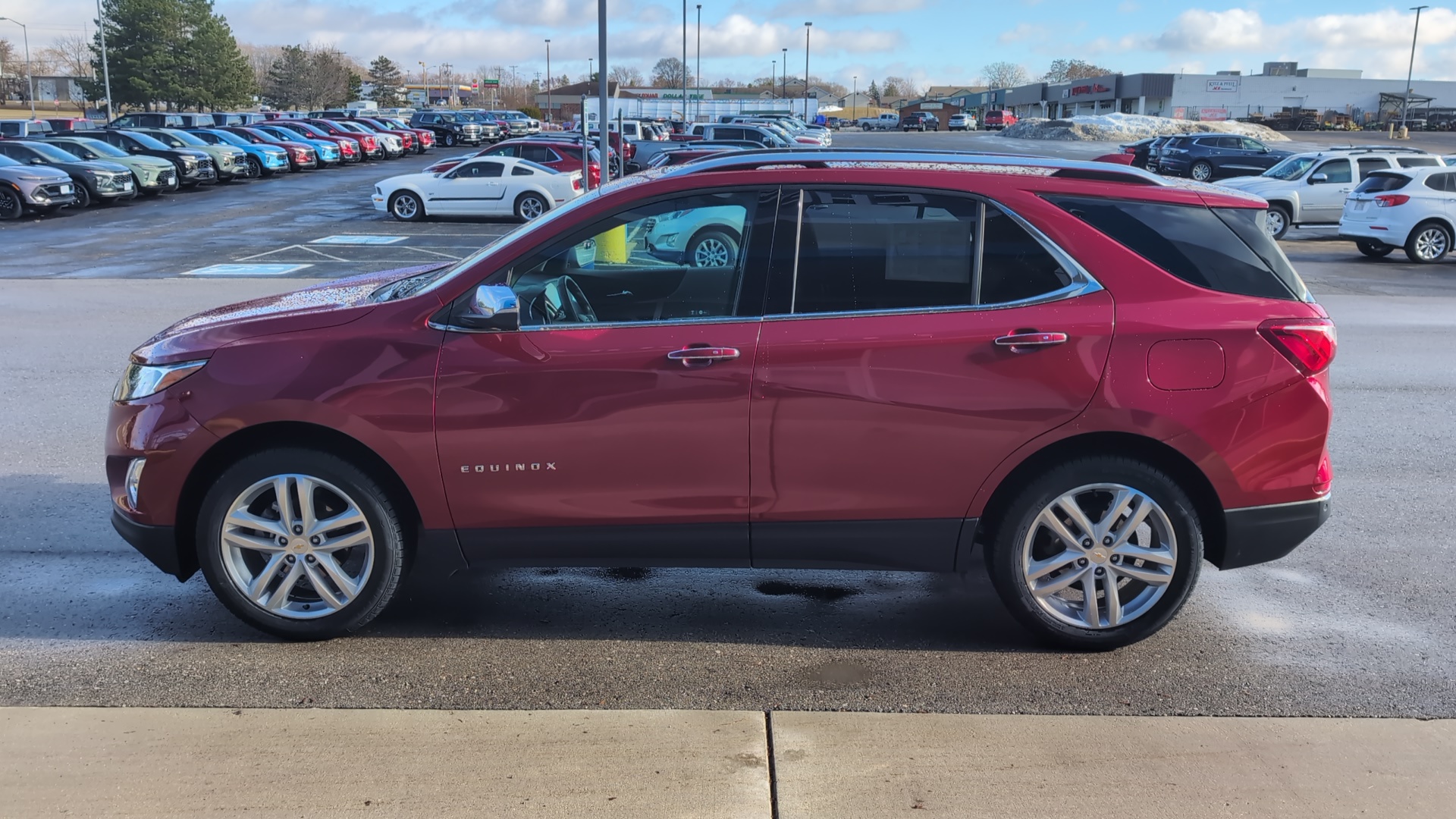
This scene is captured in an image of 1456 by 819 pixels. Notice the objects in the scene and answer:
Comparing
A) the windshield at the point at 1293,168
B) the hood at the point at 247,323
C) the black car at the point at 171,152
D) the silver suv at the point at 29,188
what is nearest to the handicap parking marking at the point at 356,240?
the silver suv at the point at 29,188

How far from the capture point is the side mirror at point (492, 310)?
382 centimetres

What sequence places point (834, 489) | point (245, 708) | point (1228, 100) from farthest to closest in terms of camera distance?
point (1228, 100) → point (834, 489) → point (245, 708)

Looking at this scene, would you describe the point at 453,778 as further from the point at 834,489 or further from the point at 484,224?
the point at 484,224

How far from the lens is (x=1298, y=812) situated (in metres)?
3.11

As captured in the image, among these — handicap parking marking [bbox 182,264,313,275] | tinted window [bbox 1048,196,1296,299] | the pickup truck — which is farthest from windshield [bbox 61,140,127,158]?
the pickup truck

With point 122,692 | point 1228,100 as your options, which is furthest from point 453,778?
point 1228,100

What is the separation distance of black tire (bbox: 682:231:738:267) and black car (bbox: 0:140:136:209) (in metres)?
25.4

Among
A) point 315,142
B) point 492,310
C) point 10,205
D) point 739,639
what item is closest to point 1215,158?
point 315,142

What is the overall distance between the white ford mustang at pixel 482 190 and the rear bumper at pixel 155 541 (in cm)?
1934

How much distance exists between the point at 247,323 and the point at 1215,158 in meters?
35.1

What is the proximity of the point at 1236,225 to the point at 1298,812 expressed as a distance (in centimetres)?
201

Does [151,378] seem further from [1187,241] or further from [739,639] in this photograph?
[1187,241]

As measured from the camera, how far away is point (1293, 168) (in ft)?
75.7

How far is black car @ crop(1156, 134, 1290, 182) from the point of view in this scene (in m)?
33.8
